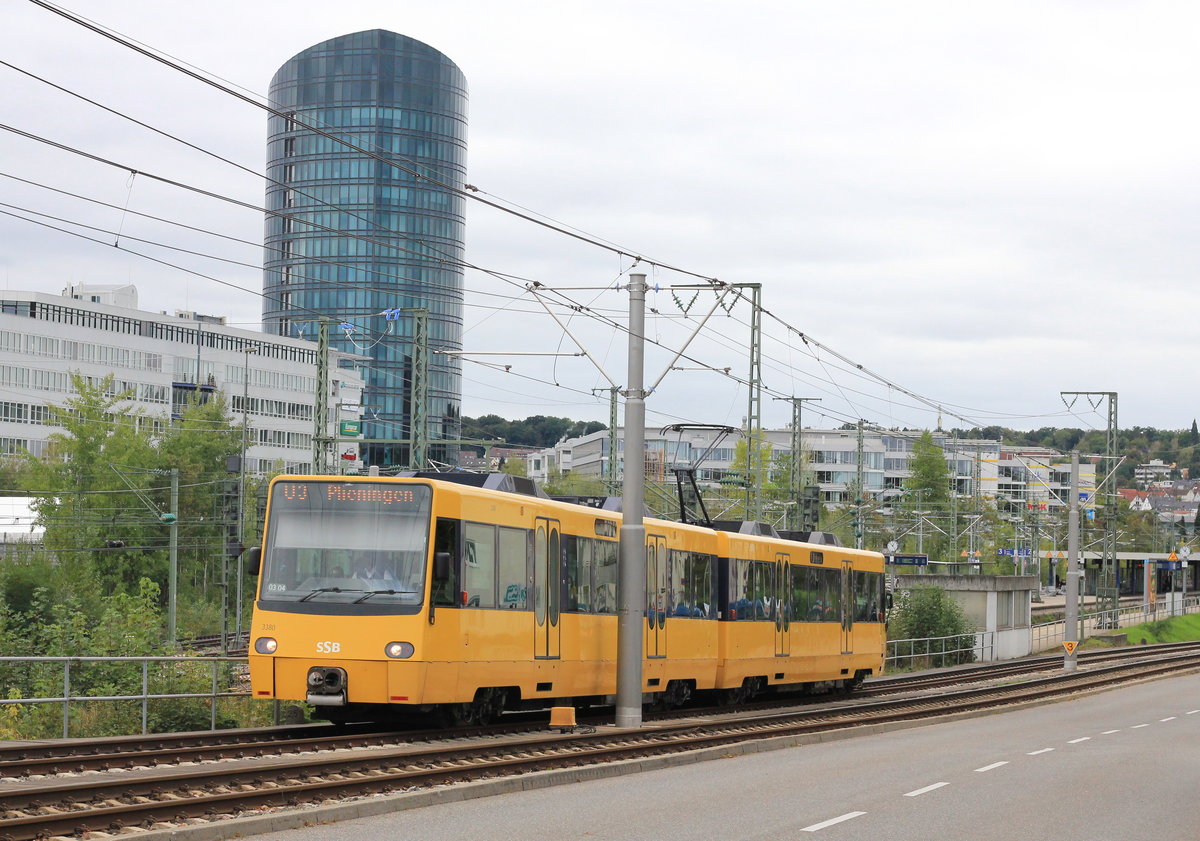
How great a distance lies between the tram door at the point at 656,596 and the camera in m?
26.0

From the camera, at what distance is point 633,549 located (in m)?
24.3

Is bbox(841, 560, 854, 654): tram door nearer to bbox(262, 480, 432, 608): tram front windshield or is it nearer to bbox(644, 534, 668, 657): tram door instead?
bbox(644, 534, 668, 657): tram door

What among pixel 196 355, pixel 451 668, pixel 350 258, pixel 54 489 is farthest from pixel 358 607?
pixel 350 258

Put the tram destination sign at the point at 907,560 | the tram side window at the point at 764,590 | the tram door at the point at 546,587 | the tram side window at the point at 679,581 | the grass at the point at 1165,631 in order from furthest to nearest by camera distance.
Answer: the grass at the point at 1165,631 < the tram destination sign at the point at 907,560 < the tram side window at the point at 764,590 < the tram side window at the point at 679,581 < the tram door at the point at 546,587

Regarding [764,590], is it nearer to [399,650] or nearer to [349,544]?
[349,544]

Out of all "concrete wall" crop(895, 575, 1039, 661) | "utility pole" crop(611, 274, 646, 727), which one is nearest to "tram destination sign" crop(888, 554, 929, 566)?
"concrete wall" crop(895, 575, 1039, 661)

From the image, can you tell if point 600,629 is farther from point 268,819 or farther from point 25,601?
point 25,601

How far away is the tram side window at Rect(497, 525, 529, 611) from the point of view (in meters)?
20.9

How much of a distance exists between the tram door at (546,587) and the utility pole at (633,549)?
166 cm

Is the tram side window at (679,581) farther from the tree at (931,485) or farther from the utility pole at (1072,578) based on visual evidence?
the tree at (931,485)

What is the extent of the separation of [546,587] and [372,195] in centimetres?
12643

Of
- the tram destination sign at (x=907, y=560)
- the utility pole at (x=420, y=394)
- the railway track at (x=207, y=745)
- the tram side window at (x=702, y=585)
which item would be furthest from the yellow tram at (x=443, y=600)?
the tram destination sign at (x=907, y=560)

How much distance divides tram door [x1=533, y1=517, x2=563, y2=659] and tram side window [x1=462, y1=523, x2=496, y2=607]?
140cm

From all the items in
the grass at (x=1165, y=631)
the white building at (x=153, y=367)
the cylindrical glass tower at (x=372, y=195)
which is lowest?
the grass at (x=1165, y=631)
